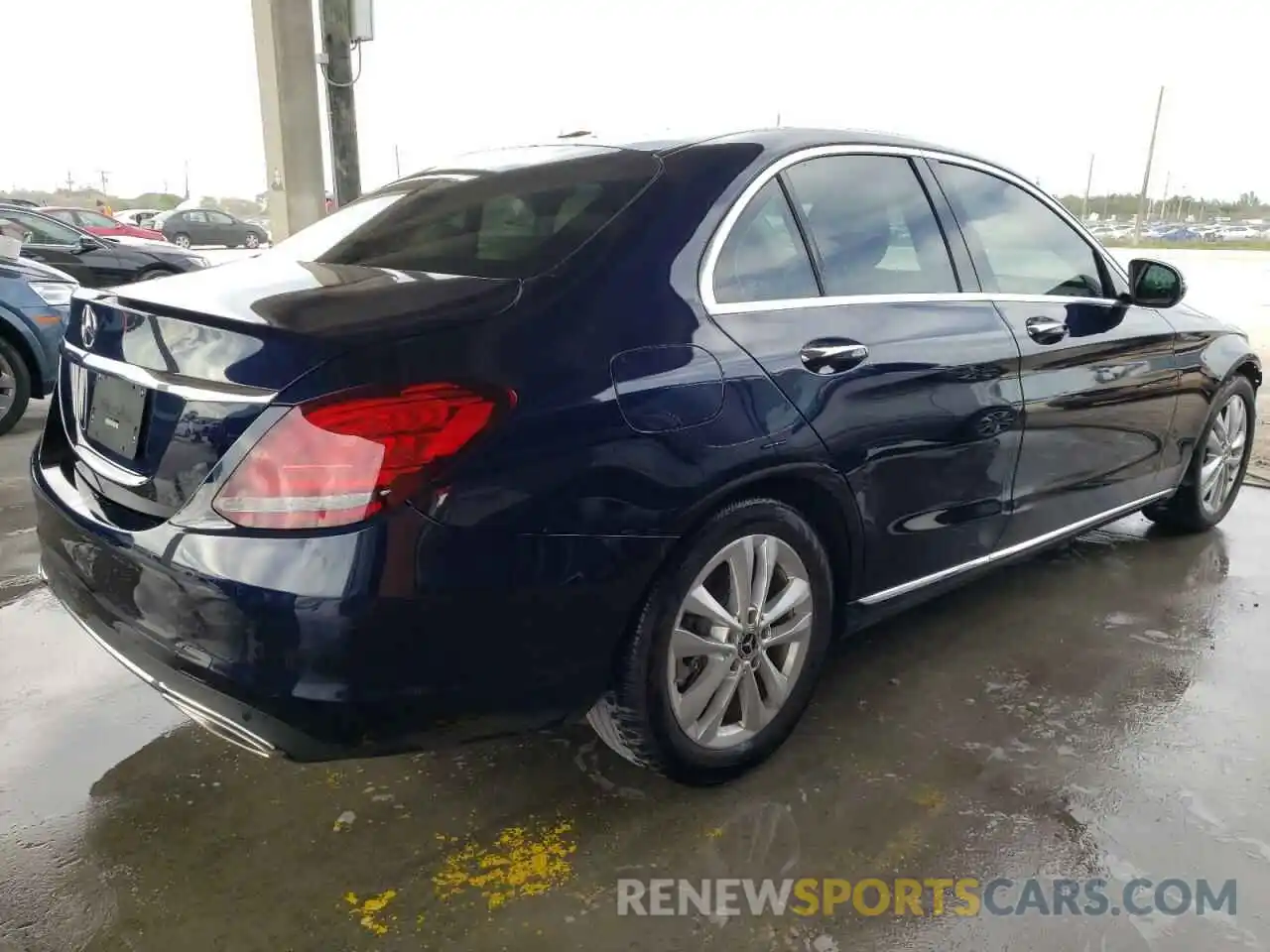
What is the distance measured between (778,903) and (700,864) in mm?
191

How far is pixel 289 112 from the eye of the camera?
452 inches

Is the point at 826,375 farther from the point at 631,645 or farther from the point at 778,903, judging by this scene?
the point at 778,903

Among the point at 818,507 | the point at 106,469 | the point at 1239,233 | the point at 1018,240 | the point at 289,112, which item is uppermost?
the point at 289,112

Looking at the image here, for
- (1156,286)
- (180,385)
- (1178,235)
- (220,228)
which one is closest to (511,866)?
(180,385)

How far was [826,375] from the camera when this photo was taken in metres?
2.38

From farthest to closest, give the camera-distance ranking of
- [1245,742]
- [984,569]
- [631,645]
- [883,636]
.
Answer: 1. [883,636]
2. [984,569]
3. [1245,742]
4. [631,645]

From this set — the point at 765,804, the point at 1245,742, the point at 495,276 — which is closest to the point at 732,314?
the point at 495,276

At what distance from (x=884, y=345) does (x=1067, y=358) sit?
38.6 inches

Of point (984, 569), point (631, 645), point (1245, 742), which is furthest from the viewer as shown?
point (984, 569)

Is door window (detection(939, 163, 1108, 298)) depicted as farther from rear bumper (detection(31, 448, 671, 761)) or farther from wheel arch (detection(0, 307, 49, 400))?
wheel arch (detection(0, 307, 49, 400))

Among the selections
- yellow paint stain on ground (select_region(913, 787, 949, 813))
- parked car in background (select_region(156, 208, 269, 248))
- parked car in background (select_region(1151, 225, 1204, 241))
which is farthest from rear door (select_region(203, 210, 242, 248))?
parked car in background (select_region(1151, 225, 1204, 241))

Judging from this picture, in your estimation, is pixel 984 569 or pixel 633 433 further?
pixel 984 569

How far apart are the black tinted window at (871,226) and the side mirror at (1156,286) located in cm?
115

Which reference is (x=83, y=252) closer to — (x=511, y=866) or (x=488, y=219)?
(x=488, y=219)
